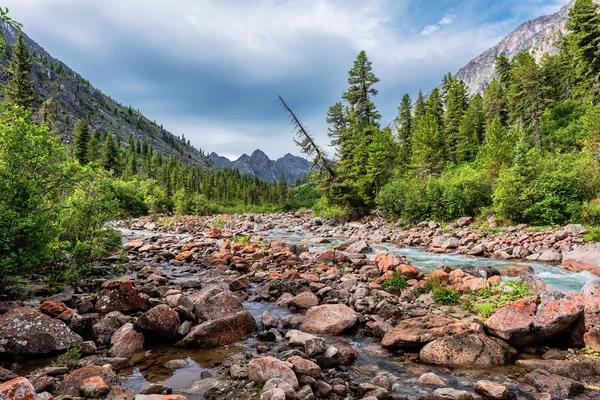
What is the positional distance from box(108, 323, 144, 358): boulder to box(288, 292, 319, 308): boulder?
439cm

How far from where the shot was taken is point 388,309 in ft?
28.1

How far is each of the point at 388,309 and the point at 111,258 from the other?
13963 mm

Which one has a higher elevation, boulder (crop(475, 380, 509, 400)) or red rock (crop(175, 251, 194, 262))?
red rock (crop(175, 251, 194, 262))

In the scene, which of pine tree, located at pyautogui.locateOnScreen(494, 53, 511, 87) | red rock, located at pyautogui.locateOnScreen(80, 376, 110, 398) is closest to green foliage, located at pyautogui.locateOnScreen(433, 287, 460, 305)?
red rock, located at pyautogui.locateOnScreen(80, 376, 110, 398)

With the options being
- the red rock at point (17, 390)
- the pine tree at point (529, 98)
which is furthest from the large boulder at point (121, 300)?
the pine tree at point (529, 98)

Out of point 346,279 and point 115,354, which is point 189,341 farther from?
point 346,279

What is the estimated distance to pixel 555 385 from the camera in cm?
509

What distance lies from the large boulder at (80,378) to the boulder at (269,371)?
7.04 feet

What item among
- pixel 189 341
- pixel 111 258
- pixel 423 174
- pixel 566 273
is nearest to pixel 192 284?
pixel 189 341

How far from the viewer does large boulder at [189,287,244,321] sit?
26.5ft

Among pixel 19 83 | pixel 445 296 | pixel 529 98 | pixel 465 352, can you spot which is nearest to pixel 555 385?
pixel 465 352

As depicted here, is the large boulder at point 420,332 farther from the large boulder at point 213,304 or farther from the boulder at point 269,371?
the large boulder at point 213,304

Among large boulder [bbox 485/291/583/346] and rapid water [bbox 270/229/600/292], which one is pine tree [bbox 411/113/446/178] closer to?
rapid water [bbox 270/229/600/292]

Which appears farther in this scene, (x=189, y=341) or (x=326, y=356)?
(x=189, y=341)
